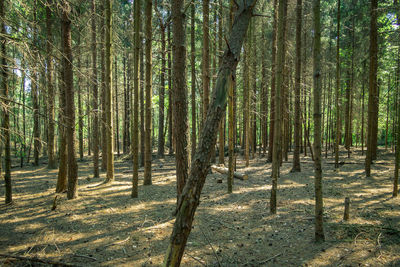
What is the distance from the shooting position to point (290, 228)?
5.40 m

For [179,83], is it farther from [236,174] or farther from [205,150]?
[236,174]

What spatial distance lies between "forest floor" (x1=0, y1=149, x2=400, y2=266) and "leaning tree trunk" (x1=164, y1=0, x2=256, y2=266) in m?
1.62

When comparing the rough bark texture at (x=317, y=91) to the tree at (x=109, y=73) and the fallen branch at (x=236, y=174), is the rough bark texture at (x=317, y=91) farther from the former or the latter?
the tree at (x=109, y=73)

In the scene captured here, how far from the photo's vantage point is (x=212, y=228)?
5555 millimetres

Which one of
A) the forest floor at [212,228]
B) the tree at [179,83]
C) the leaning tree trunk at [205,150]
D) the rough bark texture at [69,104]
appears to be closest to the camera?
the leaning tree trunk at [205,150]

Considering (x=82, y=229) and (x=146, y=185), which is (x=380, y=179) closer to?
(x=146, y=185)

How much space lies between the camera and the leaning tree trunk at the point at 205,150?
2826 millimetres

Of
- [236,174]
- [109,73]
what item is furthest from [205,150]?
[236,174]

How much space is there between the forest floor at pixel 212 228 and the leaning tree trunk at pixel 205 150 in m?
1.62

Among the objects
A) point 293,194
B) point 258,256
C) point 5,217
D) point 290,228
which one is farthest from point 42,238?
point 293,194

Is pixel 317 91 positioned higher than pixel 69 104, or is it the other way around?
pixel 69 104

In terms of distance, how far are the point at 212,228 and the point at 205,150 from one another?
3353 mm

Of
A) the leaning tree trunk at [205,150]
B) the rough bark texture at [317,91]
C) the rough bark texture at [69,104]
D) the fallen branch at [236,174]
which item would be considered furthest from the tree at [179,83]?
the fallen branch at [236,174]

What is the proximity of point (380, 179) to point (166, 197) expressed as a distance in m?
8.84
